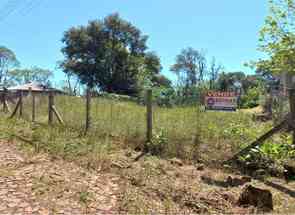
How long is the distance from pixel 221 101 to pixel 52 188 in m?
4.71

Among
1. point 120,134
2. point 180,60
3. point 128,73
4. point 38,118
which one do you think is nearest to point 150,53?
point 128,73

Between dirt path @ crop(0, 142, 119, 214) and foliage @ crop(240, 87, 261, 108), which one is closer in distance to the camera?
dirt path @ crop(0, 142, 119, 214)

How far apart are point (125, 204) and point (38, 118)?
9.13 metres

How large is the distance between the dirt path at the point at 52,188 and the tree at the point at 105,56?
39.5 metres

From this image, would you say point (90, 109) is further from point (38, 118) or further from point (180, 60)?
point (180, 60)

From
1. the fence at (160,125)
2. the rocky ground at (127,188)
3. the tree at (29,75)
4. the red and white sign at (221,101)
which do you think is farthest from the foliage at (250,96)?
the tree at (29,75)

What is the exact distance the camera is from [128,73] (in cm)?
4628

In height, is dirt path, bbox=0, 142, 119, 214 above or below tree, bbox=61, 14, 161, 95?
below

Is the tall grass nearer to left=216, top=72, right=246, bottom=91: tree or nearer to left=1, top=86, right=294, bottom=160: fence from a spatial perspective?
left=1, top=86, right=294, bottom=160: fence

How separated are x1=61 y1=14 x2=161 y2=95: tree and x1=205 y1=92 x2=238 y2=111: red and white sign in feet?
122

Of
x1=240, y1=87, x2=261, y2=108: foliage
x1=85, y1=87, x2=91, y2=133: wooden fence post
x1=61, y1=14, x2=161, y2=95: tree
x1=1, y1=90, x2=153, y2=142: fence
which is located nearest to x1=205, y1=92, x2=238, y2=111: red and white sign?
x1=1, y1=90, x2=153, y2=142: fence

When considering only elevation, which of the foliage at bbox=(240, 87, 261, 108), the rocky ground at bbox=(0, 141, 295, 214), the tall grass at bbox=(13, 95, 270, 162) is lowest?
the rocky ground at bbox=(0, 141, 295, 214)

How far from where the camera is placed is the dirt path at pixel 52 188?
365cm

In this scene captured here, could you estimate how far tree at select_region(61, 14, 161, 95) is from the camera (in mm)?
46188
